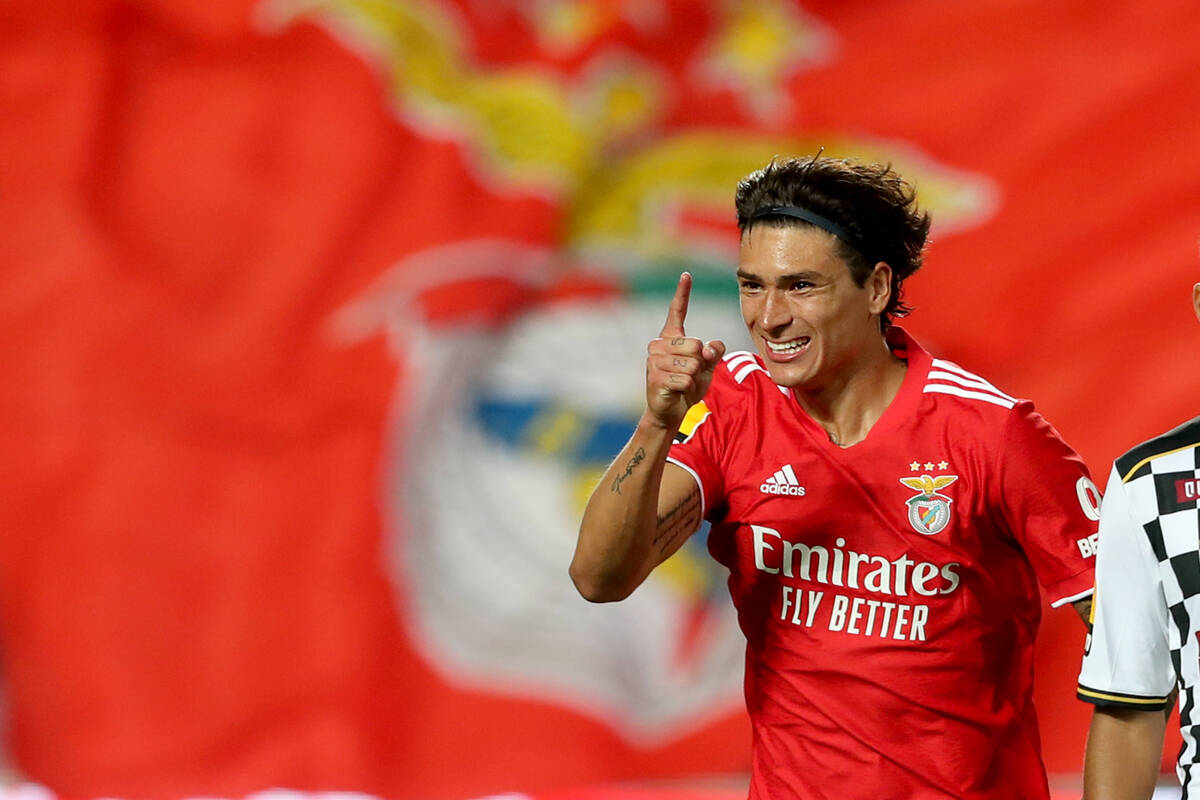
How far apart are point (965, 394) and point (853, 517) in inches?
9.3

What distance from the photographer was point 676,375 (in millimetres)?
1864

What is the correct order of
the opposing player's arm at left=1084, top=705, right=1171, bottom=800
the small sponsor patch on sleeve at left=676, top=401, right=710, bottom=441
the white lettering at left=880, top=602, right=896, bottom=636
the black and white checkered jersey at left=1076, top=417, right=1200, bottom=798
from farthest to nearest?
1. the small sponsor patch on sleeve at left=676, top=401, right=710, bottom=441
2. the white lettering at left=880, top=602, right=896, bottom=636
3. the opposing player's arm at left=1084, top=705, right=1171, bottom=800
4. the black and white checkered jersey at left=1076, top=417, right=1200, bottom=798

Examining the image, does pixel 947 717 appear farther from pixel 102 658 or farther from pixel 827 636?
pixel 102 658

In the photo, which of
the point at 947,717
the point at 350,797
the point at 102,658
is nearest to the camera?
the point at 947,717

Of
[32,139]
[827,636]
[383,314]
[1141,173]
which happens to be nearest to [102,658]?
[383,314]

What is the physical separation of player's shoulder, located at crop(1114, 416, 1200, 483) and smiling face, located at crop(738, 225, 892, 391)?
0.50 metres

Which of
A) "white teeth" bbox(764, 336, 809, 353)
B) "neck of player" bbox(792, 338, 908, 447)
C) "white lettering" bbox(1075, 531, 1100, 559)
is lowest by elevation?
"white lettering" bbox(1075, 531, 1100, 559)

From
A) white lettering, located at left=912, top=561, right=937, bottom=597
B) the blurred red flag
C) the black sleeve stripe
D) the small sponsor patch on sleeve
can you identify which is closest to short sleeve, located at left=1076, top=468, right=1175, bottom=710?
the black sleeve stripe

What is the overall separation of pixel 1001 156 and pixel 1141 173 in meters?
0.46

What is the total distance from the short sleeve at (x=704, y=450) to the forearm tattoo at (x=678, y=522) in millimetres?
22

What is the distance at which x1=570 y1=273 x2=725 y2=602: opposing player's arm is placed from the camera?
1876 mm

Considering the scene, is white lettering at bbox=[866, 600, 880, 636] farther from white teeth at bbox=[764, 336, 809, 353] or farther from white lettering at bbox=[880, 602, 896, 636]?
white teeth at bbox=[764, 336, 809, 353]

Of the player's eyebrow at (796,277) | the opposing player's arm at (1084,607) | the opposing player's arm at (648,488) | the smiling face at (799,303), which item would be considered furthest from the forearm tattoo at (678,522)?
the opposing player's arm at (1084,607)

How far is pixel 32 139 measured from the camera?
5.20m
